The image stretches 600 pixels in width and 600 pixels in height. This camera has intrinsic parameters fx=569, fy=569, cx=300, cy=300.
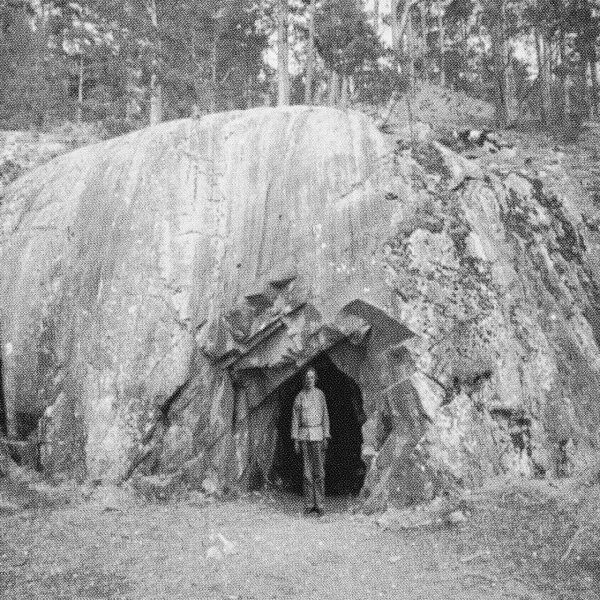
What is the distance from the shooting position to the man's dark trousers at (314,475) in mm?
7945

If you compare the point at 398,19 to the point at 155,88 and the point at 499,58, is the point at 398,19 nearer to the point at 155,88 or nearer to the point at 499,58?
the point at 499,58

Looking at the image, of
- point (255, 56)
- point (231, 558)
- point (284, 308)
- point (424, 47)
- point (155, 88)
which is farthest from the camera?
point (424, 47)

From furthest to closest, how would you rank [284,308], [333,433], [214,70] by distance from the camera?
[214,70], [333,433], [284,308]

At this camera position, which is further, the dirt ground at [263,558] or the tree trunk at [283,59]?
the tree trunk at [283,59]

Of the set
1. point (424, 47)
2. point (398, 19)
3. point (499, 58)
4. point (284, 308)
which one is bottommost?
point (284, 308)

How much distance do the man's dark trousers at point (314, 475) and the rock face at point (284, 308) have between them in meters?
0.62

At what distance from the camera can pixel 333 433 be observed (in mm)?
11789

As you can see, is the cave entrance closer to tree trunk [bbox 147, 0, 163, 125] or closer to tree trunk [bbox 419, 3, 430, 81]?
tree trunk [bbox 147, 0, 163, 125]

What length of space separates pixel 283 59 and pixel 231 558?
63.9 feet

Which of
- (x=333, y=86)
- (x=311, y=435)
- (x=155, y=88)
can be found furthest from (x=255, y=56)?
(x=311, y=435)

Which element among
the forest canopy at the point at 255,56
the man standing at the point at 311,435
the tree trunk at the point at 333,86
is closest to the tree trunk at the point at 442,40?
the forest canopy at the point at 255,56

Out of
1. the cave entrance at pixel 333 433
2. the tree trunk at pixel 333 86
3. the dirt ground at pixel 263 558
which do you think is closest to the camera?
the dirt ground at pixel 263 558

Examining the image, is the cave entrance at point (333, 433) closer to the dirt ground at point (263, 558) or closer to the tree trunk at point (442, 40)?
the dirt ground at point (263, 558)

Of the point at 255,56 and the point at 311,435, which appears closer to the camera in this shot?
the point at 311,435
